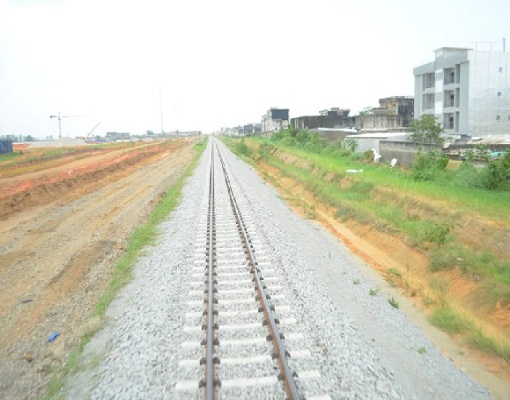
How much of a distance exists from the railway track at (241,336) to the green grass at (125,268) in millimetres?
1720

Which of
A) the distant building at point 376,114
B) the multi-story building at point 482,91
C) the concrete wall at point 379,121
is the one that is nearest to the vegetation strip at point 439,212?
the multi-story building at point 482,91

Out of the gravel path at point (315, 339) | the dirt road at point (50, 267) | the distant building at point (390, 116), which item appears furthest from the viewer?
the distant building at point (390, 116)

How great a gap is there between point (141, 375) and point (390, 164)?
24.8 meters

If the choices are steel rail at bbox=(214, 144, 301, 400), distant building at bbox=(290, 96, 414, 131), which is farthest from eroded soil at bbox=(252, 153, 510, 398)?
distant building at bbox=(290, 96, 414, 131)

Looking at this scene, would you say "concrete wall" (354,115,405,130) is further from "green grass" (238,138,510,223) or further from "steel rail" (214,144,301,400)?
"steel rail" (214,144,301,400)

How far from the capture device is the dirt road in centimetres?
668

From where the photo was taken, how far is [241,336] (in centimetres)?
672

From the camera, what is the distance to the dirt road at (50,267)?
6.68 m

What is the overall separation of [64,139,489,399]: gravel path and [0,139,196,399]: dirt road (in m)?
0.73

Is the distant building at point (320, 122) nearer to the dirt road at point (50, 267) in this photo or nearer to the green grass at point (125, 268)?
the dirt road at point (50, 267)

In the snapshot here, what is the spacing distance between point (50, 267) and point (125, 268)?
254cm

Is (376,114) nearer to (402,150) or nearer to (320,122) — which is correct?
(320,122)

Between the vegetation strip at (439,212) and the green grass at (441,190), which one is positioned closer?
the vegetation strip at (439,212)

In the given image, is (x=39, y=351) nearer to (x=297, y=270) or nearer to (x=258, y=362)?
(x=258, y=362)
